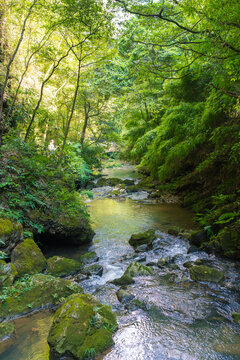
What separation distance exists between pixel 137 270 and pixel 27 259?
2.34 meters

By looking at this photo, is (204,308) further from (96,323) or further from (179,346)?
(96,323)

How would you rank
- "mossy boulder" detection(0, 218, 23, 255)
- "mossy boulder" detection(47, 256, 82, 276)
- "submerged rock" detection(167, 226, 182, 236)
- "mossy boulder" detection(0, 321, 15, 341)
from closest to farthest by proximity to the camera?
"mossy boulder" detection(0, 321, 15, 341), "mossy boulder" detection(0, 218, 23, 255), "mossy boulder" detection(47, 256, 82, 276), "submerged rock" detection(167, 226, 182, 236)

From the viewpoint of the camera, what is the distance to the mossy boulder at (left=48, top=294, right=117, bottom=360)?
8.61ft

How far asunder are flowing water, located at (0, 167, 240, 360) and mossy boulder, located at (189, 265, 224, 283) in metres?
0.13

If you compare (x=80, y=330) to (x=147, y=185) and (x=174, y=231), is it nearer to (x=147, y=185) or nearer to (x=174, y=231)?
(x=174, y=231)

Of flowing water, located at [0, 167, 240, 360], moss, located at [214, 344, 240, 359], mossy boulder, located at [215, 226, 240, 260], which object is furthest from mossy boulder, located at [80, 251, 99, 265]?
moss, located at [214, 344, 240, 359]

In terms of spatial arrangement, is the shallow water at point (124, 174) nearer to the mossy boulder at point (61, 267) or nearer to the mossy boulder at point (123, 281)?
the mossy boulder at point (61, 267)

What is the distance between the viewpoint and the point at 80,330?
9.05 feet

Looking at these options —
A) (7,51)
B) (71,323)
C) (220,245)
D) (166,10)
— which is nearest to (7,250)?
(71,323)

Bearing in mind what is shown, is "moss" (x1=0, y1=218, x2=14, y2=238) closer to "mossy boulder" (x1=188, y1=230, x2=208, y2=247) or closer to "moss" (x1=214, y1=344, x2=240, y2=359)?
"moss" (x1=214, y1=344, x2=240, y2=359)

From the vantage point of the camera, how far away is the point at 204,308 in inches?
145

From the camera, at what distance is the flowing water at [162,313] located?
110 inches

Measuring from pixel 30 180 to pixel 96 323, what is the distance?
4182 mm

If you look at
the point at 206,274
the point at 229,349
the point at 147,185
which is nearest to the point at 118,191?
the point at 147,185
